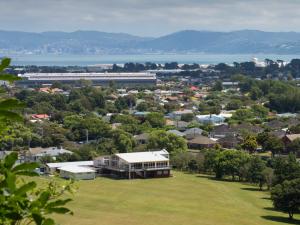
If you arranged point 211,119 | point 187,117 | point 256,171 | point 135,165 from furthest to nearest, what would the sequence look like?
point 187,117, point 211,119, point 135,165, point 256,171

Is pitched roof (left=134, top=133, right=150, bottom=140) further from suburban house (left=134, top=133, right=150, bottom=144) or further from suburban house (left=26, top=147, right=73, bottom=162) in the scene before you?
suburban house (left=26, top=147, right=73, bottom=162)

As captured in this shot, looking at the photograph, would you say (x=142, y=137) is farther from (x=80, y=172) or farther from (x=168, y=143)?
(x=80, y=172)

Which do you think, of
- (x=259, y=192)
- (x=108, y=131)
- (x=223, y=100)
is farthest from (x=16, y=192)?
(x=223, y=100)

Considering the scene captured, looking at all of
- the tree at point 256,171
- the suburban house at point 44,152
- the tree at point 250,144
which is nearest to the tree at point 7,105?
the tree at point 256,171

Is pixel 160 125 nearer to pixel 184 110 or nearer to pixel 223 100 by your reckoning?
pixel 184 110

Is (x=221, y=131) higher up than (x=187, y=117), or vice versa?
(x=221, y=131)

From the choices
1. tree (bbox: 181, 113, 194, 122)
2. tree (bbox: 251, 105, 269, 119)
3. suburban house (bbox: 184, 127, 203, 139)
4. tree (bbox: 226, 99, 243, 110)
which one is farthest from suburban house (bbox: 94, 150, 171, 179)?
tree (bbox: 226, 99, 243, 110)

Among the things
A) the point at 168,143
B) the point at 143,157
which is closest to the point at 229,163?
the point at 143,157
